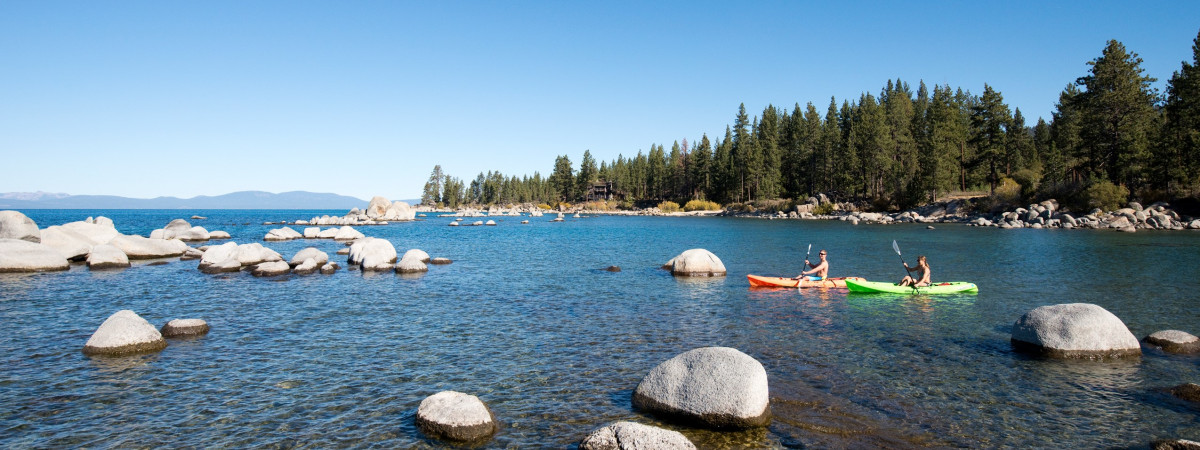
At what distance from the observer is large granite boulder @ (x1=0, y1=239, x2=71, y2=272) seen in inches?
1033

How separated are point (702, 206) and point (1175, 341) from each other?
376 feet

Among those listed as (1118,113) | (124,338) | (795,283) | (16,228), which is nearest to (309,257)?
(16,228)

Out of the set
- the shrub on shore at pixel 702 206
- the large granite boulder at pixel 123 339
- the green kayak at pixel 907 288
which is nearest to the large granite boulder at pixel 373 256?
the large granite boulder at pixel 123 339

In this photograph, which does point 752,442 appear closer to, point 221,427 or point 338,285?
Answer: point 221,427

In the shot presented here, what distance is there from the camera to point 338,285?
24.4m

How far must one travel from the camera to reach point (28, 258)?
1057 inches

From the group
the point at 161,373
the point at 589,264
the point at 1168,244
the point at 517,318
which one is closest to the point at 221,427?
the point at 161,373

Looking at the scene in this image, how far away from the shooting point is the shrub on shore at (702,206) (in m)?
126

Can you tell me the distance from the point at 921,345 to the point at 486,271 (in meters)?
20.6

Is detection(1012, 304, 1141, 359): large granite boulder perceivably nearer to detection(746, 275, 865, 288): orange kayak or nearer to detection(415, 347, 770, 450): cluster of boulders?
detection(415, 347, 770, 450): cluster of boulders

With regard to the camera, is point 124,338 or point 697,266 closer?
point 124,338

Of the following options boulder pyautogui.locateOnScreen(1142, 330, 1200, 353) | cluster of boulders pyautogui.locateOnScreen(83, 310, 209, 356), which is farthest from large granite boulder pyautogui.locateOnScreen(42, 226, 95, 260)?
boulder pyautogui.locateOnScreen(1142, 330, 1200, 353)

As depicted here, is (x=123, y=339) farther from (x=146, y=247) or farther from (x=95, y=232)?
(x=95, y=232)

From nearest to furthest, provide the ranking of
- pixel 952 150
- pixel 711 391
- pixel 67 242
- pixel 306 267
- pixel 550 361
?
pixel 711 391, pixel 550 361, pixel 306 267, pixel 67 242, pixel 952 150
